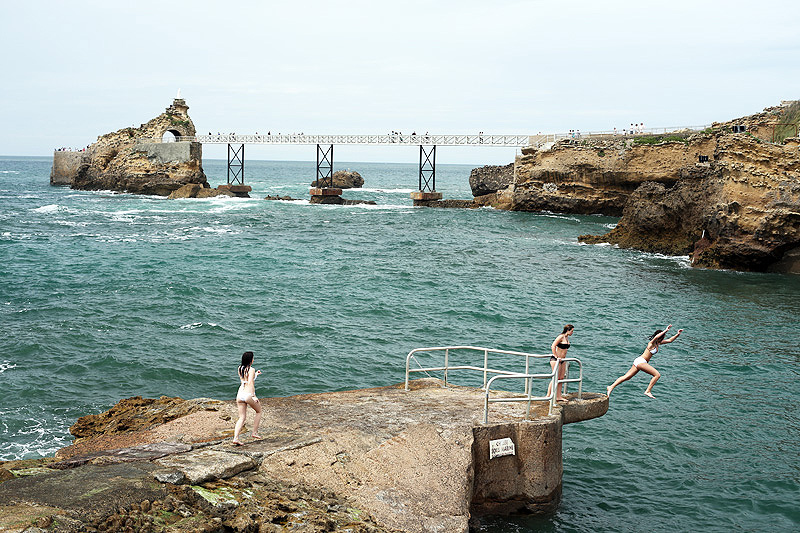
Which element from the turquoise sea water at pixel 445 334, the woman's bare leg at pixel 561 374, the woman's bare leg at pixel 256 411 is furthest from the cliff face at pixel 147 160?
the woman's bare leg at pixel 256 411

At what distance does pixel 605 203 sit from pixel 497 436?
5282cm

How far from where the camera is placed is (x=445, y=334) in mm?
22156

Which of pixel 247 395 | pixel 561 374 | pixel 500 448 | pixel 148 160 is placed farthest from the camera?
pixel 148 160

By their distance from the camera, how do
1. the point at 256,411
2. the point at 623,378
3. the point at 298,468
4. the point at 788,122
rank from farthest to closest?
the point at 788,122 → the point at 623,378 → the point at 256,411 → the point at 298,468

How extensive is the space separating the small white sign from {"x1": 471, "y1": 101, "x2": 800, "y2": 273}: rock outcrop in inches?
1052

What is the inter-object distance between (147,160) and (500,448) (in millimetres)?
73887

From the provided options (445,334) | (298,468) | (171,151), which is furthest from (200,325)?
(171,151)

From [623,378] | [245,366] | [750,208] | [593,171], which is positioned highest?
[593,171]

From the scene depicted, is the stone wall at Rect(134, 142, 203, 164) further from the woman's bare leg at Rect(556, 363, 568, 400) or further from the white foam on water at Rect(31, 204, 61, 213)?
the woman's bare leg at Rect(556, 363, 568, 400)

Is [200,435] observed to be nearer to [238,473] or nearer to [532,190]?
[238,473]

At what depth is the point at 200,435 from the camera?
10328 mm

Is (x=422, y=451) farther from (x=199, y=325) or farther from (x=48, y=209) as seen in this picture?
(x=48, y=209)

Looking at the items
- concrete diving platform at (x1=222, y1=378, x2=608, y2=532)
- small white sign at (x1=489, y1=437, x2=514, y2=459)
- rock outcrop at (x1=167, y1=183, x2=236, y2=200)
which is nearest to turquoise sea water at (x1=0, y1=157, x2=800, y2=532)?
concrete diving platform at (x1=222, y1=378, x2=608, y2=532)

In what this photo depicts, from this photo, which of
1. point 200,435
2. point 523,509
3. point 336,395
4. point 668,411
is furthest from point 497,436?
point 668,411
